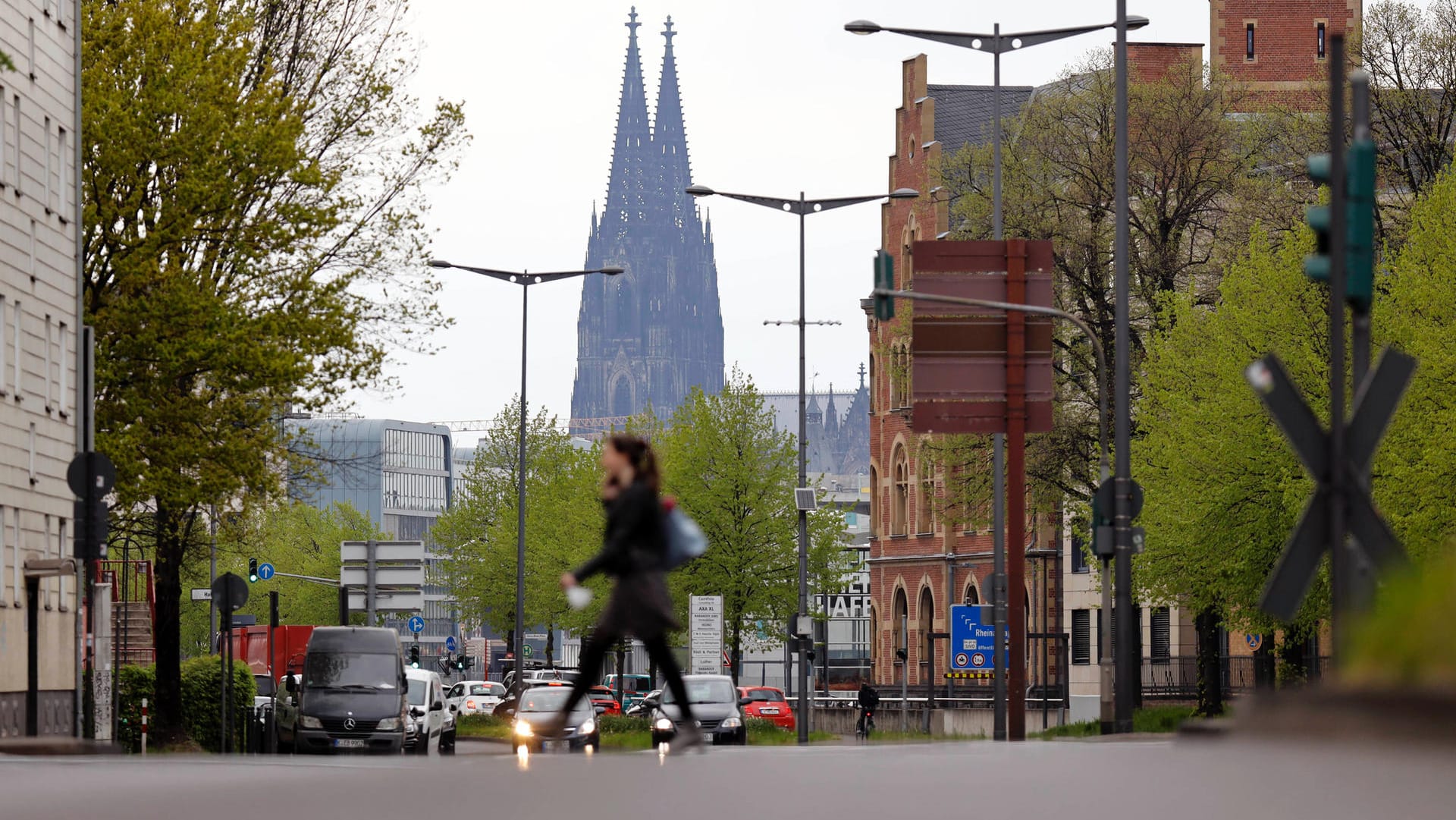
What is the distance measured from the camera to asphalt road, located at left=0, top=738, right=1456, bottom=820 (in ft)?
33.4

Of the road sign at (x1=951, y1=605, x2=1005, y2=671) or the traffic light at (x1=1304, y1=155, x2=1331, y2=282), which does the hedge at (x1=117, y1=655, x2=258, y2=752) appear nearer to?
the road sign at (x1=951, y1=605, x2=1005, y2=671)

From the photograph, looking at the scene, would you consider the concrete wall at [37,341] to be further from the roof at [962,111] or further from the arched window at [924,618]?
the roof at [962,111]

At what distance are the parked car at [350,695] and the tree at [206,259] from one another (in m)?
2.97

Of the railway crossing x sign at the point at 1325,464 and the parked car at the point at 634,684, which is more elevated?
the railway crossing x sign at the point at 1325,464

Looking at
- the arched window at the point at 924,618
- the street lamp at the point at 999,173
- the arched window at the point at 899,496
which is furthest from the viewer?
the arched window at the point at 899,496

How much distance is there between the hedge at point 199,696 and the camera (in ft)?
140

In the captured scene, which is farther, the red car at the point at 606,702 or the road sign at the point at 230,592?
the red car at the point at 606,702

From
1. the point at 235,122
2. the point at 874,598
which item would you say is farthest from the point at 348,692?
the point at 874,598

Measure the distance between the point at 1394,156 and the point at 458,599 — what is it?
47102 mm

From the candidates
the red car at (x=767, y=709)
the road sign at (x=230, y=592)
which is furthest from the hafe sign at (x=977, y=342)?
the red car at (x=767, y=709)

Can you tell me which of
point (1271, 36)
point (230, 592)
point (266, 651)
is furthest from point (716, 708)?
point (1271, 36)

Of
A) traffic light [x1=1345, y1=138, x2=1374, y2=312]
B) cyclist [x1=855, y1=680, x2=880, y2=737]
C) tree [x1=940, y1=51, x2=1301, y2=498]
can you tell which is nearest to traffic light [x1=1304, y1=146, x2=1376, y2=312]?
traffic light [x1=1345, y1=138, x2=1374, y2=312]

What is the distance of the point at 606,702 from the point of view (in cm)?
5916

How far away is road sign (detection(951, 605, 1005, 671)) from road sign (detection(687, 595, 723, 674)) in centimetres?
812
